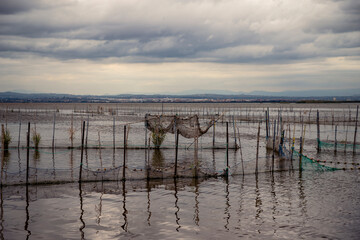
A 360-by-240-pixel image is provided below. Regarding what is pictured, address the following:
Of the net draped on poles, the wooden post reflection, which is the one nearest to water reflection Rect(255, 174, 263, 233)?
the wooden post reflection

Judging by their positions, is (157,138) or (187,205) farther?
(157,138)

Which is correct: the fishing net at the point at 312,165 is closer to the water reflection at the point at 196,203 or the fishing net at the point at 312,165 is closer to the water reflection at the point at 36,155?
the water reflection at the point at 196,203

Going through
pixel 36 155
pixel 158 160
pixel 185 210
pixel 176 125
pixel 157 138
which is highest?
pixel 176 125

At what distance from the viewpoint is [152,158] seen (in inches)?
731

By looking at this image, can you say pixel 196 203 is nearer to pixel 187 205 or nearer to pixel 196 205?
pixel 196 205

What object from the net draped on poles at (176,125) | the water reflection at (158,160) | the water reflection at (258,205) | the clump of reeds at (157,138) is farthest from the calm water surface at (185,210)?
the clump of reeds at (157,138)

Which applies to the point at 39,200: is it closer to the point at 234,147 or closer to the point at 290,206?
the point at 290,206

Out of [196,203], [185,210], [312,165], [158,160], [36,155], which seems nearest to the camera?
[185,210]

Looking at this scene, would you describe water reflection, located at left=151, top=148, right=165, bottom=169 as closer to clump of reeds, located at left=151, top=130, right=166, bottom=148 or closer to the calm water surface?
clump of reeds, located at left=151, top=130, right=166, bottom=148

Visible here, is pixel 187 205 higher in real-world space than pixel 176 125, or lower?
lower

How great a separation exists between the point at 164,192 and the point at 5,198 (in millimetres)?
4893

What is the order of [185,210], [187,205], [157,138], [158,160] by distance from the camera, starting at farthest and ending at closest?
[157,138], [158,160], [187,205], [185,210]

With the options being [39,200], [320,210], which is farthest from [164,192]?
[320,210]

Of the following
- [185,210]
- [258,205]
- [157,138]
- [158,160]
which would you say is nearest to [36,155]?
[158,160]
